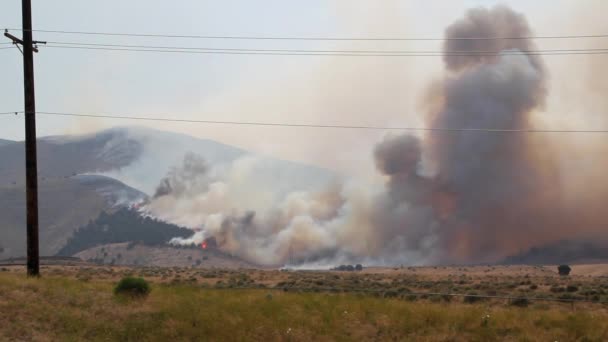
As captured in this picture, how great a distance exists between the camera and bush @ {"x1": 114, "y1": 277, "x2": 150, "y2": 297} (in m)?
23.9

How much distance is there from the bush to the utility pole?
4993 millimetres

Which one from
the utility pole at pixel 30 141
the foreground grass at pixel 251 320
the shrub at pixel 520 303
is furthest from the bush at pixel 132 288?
the shrub at pixel 520 303

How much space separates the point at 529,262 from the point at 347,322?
14211 centimetres

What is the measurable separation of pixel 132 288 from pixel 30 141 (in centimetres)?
852

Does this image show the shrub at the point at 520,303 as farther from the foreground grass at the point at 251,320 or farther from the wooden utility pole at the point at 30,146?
the wooden utility pole at the point at 30,146

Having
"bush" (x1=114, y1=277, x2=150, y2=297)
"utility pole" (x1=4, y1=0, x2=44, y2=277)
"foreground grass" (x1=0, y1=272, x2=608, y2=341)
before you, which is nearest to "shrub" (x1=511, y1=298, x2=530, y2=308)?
"foreground grass" (x1=0, y1=272, x2=608, y2=341)

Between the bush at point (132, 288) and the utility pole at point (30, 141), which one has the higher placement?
the utility pole at point (30, 141)

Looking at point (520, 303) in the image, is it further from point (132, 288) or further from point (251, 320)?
point (132, 288)

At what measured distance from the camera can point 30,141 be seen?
26.8 metres

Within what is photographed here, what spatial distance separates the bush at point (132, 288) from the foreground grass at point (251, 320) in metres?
0.47

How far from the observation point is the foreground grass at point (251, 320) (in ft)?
66.2

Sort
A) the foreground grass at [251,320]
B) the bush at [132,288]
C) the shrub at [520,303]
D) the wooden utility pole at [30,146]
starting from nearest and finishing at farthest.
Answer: the foreground grass at [251,320] → the bush at [132,288] → the wooden utility pole at [30,146] → the shrub at [520,303]

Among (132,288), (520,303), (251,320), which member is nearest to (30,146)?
(132,288)

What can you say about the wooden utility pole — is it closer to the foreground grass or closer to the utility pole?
the utility pole
